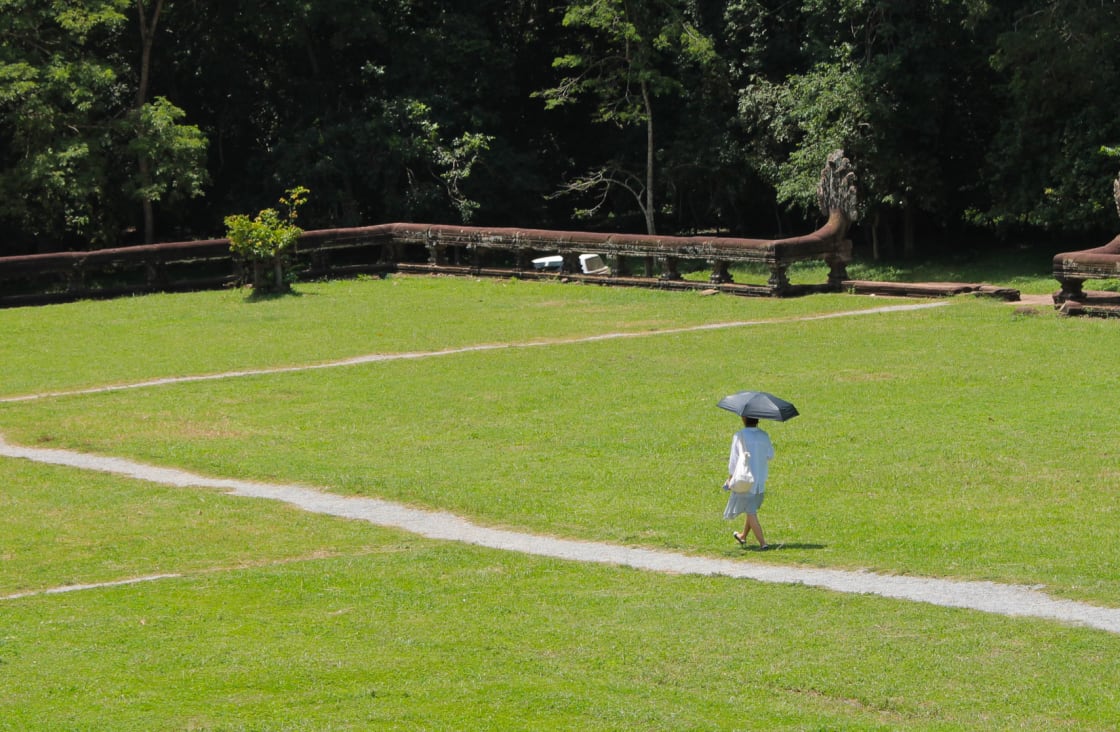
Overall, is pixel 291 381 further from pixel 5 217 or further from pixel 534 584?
pixel 5 217

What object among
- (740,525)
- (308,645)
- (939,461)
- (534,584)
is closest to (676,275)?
(939,461)

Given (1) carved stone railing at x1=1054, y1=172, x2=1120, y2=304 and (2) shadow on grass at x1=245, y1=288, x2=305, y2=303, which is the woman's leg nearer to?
(1) carved stone railing at x1=1054, y1=172, x2=1120, y2=304

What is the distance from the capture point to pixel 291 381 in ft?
71.0

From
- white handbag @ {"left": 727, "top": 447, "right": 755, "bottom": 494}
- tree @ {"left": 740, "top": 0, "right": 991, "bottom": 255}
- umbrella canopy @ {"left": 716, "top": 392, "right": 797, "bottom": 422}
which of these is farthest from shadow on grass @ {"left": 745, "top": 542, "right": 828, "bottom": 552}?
tree @ {"left": 740, "top": 0, "right": 991, "bottom": 255}

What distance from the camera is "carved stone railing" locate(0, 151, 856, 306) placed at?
92.2 feet

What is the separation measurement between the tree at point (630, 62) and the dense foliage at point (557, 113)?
0.36 feet

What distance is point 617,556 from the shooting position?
12492 millimetres

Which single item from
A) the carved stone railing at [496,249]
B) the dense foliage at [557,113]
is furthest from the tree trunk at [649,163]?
the carved stone railing at [496,249]

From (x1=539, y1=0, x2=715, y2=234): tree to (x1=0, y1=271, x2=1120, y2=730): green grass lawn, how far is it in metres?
13.6

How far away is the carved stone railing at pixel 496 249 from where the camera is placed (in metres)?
28.1

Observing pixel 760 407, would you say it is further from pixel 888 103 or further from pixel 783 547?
pixel 888 103

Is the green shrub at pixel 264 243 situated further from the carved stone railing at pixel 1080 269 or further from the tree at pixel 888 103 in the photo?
the carved stone railing at pixel 1080 269

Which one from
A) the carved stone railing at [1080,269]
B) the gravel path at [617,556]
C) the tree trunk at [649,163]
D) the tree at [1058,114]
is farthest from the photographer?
the tree trunk at [649,163]

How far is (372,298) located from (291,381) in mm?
8745
